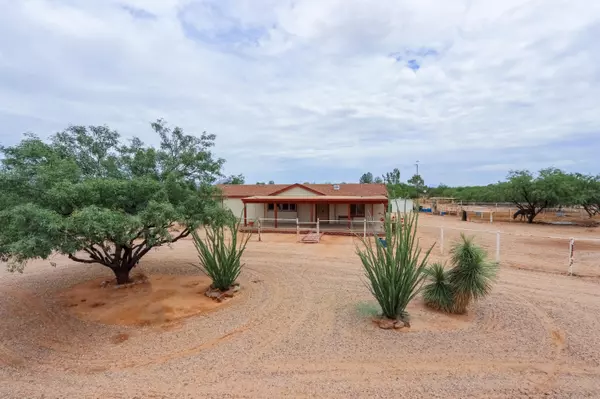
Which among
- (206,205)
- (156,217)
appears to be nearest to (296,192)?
(206,205)

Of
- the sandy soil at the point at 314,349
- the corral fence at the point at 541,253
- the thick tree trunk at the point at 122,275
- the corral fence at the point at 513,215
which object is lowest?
the sandy soil at the point at 314,349

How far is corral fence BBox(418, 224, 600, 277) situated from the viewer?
10508 millimetres

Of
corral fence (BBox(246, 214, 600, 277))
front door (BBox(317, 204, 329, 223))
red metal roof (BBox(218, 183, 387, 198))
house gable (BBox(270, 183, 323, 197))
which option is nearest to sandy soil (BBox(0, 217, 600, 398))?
corral fence (BBox(246, 214, 600, 277))

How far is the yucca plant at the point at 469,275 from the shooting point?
6605 millimetres

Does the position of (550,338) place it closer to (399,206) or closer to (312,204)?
(312,204)

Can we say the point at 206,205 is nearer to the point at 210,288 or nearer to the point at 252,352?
the point at 210,288

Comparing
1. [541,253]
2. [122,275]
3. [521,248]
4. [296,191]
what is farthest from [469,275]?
[296,191]

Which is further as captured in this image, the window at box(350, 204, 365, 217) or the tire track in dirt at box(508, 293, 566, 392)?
the window at box(350, 204, 365, 217)

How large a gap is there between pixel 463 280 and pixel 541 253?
9869 mm

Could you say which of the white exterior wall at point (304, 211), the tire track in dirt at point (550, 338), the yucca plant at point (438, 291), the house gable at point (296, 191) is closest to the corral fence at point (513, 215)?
the house gable at point (296, 191)

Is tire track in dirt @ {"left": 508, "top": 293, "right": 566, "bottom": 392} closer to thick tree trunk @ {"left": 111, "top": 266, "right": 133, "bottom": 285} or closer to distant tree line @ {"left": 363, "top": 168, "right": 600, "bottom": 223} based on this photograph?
thick tree trunk @ {"left": 111, "top": 266, "right": 133, "bottom": 285}

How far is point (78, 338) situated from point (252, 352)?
3764 millimetres

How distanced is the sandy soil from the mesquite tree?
76.5 inches

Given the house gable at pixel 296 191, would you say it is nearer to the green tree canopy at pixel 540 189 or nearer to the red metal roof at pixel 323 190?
the red metal roof at pixel 323 190
